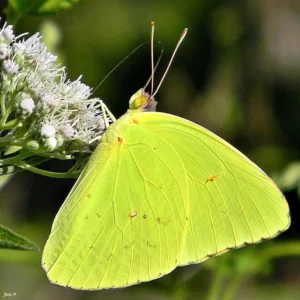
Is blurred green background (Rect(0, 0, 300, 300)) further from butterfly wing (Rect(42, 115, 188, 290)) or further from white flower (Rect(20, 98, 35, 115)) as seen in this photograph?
white flower (Rect(20, 98, 35, 115))

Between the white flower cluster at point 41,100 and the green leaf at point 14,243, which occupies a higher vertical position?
the white flower cluster at point 41,100

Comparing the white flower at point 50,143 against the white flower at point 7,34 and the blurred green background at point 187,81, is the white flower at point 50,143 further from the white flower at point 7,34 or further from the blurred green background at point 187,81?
the blurred green background at point 187,81

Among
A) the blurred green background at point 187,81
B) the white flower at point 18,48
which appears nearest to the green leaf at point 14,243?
the white flower at point 18,48

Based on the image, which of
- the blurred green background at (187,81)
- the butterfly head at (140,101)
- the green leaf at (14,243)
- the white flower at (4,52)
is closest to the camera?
the green leaf at (14,243)

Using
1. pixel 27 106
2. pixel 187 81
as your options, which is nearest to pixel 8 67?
pixel 27 106

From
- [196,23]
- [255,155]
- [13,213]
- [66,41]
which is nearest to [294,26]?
[196,23]

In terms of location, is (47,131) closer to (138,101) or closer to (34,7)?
(138,101)
